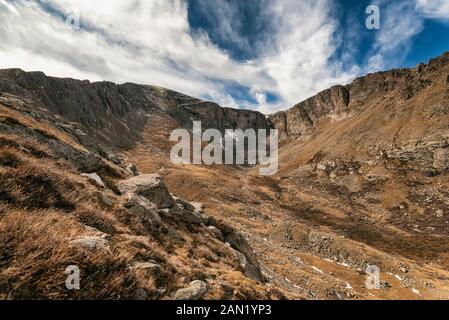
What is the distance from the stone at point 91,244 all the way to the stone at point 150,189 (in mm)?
8795

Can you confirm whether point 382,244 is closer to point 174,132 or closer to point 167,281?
point 167,281

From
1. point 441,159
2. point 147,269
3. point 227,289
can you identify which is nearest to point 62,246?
point 147,269

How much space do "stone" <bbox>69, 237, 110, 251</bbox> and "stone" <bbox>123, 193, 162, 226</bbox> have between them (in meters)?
5.17

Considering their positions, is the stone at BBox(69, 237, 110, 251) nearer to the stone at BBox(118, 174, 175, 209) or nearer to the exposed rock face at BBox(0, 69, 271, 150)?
the stone at BBox(118, 174, 175, 209)

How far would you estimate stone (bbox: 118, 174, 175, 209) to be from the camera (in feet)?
48.4

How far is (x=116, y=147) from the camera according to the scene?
116 metres

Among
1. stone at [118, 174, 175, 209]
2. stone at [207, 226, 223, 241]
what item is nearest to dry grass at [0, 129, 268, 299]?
stone at [118, 174, 175, 209]

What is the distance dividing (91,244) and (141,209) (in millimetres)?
5990

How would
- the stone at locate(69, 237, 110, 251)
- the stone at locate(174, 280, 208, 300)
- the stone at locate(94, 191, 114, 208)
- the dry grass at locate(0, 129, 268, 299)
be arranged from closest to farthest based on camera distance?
the dry grass at locate(0, 129, 268, 299), the stone at locate(69, 237, 110, 251), the stone at locate(174, 280, 208, 300), the stone at locate(94, 191, 114, 208)

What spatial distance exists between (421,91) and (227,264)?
130720mm

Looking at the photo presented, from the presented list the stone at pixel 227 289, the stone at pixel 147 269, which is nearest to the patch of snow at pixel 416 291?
the stone at pixel 227 289

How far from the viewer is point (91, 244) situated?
5.66m

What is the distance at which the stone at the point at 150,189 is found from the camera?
14758 millimetres
